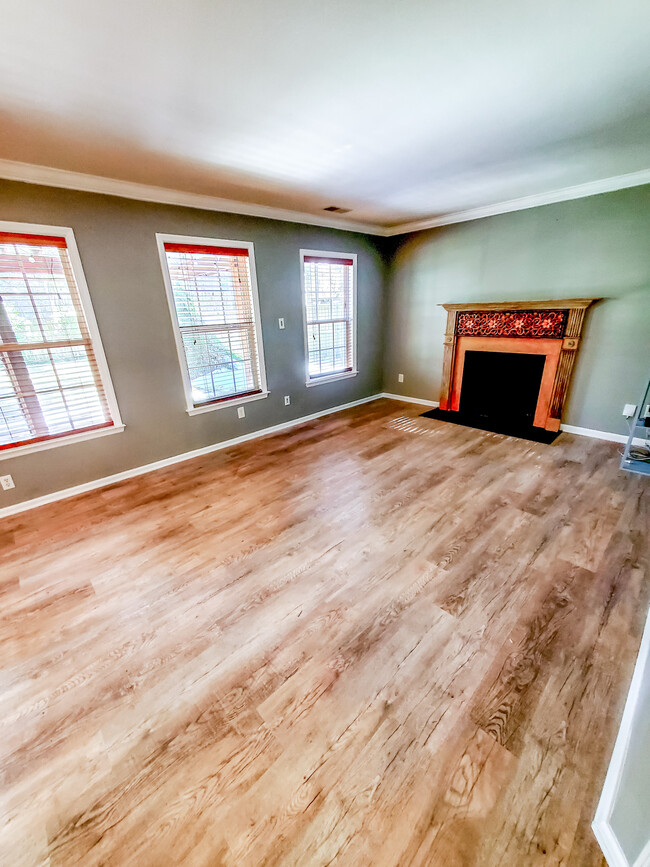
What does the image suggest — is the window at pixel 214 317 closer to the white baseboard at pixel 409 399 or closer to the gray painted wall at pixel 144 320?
the gray painted wall at pixel 144 320

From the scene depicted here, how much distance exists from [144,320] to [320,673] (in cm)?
306

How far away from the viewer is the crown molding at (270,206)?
2342 mm

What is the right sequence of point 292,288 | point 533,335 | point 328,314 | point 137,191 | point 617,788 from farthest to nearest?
point 328,314 → point 292,288 → point 533,335 → point 137,191 → point 617,788

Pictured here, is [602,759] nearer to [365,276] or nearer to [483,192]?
[483,192]

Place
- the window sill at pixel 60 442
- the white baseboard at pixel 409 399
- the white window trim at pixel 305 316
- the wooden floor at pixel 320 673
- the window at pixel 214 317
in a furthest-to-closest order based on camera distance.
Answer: the white baseboard at pixel 409 399, the white window trim at pixel 305 316, the window at pixel 214 317, the window sill at pixel 60 442, the wooden floor at pixel 320 673

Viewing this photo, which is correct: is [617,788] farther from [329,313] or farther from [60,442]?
[329,313]

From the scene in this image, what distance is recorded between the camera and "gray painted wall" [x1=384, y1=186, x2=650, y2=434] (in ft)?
10.4

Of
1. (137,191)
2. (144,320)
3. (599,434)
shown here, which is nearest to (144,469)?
(144,320)

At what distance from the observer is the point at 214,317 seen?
3404 millimetres

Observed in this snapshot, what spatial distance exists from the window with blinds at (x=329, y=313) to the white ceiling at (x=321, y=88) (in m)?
1.51

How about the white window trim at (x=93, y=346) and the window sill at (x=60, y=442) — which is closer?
the white window trim at (x=93, y=346)

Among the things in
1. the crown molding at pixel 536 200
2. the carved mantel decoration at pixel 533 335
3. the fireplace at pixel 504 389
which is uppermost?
the crown molding at pixel 536 200

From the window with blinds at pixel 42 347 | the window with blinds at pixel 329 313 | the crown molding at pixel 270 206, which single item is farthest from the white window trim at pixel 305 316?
the window with blinds at pixel 42 347

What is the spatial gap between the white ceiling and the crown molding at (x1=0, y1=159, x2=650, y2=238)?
0.38ft
